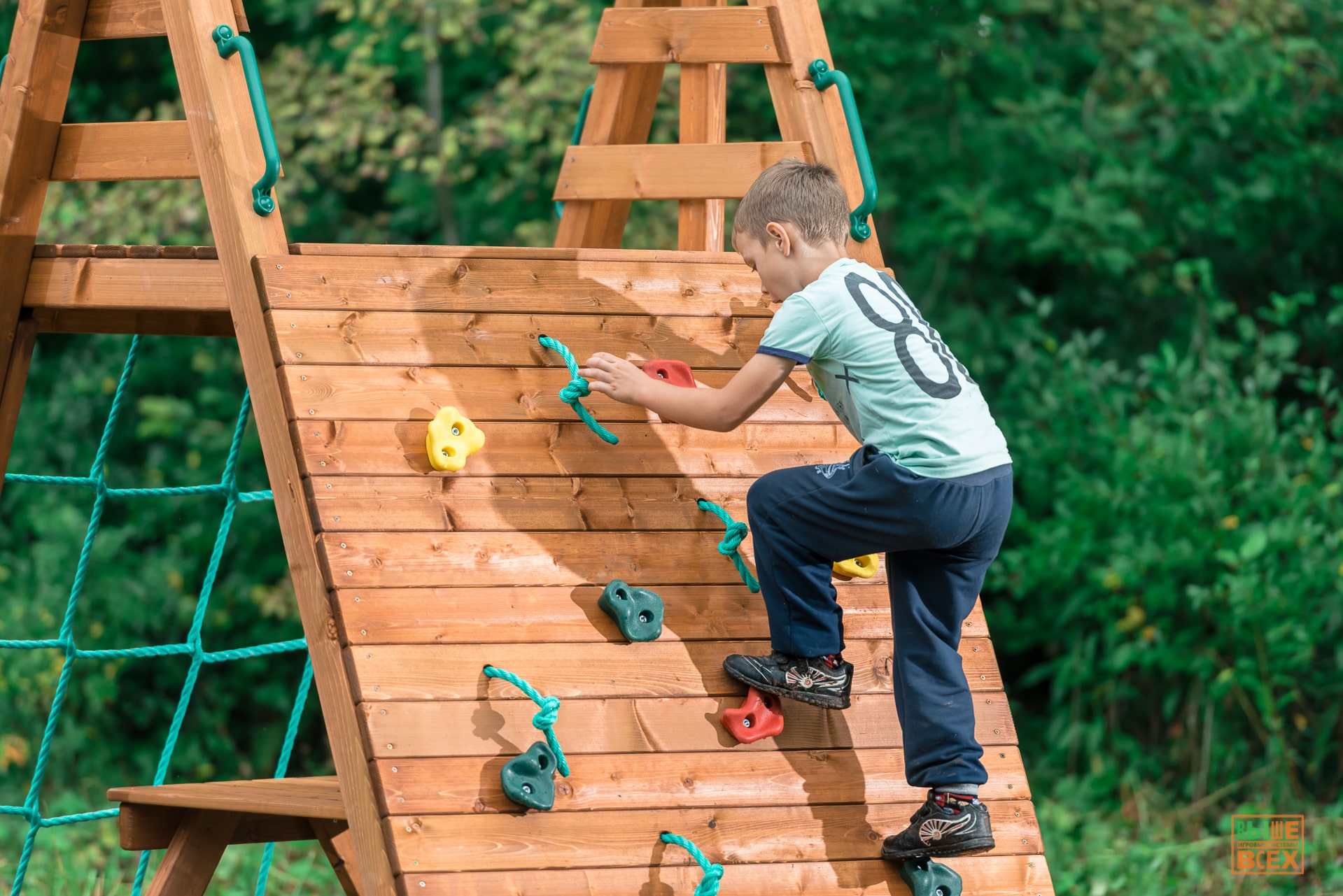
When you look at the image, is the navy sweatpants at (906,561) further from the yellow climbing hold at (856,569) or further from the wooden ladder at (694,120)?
the wooden ladder at (694,120)

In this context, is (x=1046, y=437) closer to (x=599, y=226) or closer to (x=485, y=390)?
(x=599, y=226)

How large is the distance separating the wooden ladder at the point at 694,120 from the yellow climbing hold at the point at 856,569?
0.72 metres

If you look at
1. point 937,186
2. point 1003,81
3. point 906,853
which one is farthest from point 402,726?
point 1003,81

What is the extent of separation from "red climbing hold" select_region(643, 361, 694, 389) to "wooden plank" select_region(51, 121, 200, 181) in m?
0.97

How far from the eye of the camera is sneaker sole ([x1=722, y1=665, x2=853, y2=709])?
2424mm

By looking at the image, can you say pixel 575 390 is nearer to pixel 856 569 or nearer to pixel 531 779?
pixel 856 569

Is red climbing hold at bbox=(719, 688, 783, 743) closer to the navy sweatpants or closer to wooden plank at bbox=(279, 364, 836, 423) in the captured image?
the navy sweatpants

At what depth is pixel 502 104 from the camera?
682 cm

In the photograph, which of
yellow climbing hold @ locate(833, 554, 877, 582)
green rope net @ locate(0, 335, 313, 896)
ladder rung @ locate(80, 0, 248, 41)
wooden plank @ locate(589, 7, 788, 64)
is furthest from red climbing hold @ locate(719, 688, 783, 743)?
ladder rung @ locate(80, 0, 248, 41)

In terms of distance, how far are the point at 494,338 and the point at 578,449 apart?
276 millimetres

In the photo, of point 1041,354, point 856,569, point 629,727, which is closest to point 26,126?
point 629,727

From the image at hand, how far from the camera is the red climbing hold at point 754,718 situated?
243 cm

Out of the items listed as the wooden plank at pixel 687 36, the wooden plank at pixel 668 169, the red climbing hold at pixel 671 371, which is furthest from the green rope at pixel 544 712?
the wooden plank at pixel 687 36

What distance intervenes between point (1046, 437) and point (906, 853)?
4.36m
